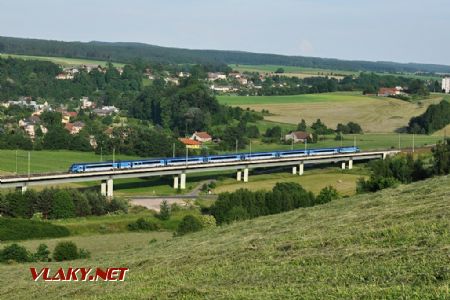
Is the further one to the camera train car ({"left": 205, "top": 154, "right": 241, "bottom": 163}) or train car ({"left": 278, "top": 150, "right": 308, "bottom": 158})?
train car ({"left": 278, "top": 150, "right": 308, "bottom": 158})

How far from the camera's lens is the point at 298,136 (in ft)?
385

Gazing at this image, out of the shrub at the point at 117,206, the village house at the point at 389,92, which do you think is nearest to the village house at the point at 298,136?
the shrub at the point at 117,206

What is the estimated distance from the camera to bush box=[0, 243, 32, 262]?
3991 cm

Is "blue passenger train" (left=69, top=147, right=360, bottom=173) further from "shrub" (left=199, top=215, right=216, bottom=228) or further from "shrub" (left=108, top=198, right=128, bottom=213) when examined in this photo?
"shrub" (left=199, top=215, right=216, bottom=228)

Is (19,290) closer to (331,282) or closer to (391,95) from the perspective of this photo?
(331,282)

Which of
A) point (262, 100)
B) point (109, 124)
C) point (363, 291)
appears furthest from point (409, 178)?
point (262, 100)

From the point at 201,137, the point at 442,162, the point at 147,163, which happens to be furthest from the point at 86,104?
the point at 442,162

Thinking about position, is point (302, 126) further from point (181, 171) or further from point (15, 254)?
point (15, 254)

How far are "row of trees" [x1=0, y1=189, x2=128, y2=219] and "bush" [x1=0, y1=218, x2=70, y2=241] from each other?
6.31m

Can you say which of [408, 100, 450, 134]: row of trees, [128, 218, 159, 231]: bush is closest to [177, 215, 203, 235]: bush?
[128, 218, 159, 231]: bush

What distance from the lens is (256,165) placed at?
8756 cm

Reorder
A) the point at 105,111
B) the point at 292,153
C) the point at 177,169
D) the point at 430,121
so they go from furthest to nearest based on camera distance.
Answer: the point at 105,111 → the point at 430,121 → the point at 292,153 → the point at 177,169

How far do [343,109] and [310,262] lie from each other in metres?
131

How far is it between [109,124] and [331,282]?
396 feet
